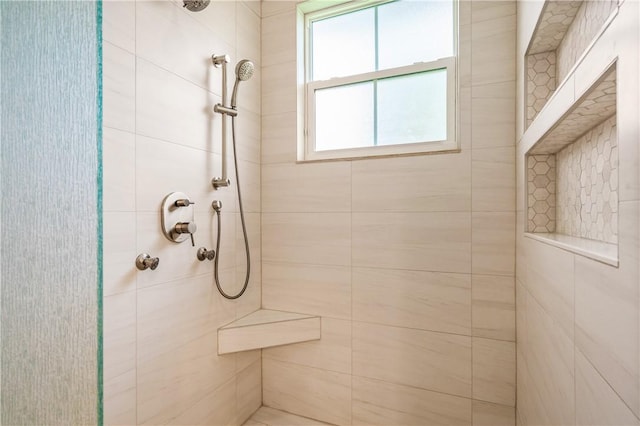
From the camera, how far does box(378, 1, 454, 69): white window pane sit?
5.16ft

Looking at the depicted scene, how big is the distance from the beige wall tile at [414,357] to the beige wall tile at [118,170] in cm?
119

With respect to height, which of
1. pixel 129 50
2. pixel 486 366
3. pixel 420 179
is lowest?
pixel 486 366

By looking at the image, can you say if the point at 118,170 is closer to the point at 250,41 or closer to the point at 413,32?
the point at 250,41

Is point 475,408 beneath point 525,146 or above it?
beneath

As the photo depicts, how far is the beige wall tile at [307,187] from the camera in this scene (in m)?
1.67

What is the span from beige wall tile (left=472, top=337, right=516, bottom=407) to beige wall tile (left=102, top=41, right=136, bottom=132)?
167cm

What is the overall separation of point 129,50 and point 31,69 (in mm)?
718

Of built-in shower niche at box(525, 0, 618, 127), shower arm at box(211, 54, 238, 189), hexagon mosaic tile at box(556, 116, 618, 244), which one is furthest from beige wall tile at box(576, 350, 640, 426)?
shower arm at box(211, 54, 238, 189)

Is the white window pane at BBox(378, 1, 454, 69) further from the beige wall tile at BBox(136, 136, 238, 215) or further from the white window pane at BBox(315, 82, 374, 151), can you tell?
the beige wall tile at BBox(136, 136, 238, 215)

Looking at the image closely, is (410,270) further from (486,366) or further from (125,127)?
(125,127)

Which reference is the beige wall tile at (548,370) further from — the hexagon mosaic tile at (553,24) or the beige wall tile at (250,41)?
the beige wall tile at (250,41)

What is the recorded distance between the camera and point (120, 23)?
107cm

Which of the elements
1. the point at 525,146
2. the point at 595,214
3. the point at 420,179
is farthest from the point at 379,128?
the point at 595,214

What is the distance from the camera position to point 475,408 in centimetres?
144
